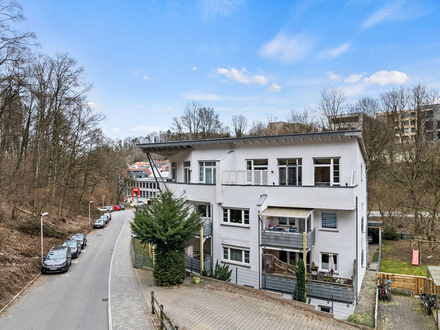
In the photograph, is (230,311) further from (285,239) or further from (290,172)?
(290,172)

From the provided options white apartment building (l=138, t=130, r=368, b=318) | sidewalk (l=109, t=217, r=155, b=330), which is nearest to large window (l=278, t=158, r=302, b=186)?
white apartment building (l=138, t=130, r=368, b=318)

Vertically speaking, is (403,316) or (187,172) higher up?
(187,172)

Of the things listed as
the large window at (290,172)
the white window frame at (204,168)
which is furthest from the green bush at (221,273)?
the large window at (290,172)

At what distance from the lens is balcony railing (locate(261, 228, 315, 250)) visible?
15.6m

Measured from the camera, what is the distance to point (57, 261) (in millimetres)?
19422

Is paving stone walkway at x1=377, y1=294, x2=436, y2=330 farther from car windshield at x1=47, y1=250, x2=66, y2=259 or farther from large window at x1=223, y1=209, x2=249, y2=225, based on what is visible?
car windshield at x1=47, y1=250, x2=66, y2=259

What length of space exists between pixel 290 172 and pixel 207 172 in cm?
564

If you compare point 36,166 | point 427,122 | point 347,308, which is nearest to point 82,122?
point 36,166

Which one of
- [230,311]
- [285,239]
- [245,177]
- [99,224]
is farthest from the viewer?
[99,224]

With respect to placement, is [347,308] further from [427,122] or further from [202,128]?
[202,128]

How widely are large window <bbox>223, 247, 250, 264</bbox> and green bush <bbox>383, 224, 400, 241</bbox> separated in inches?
919

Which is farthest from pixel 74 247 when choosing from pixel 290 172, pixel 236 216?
pixel 290 172

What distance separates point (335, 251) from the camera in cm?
1648

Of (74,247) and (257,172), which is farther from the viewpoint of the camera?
(74,247)
